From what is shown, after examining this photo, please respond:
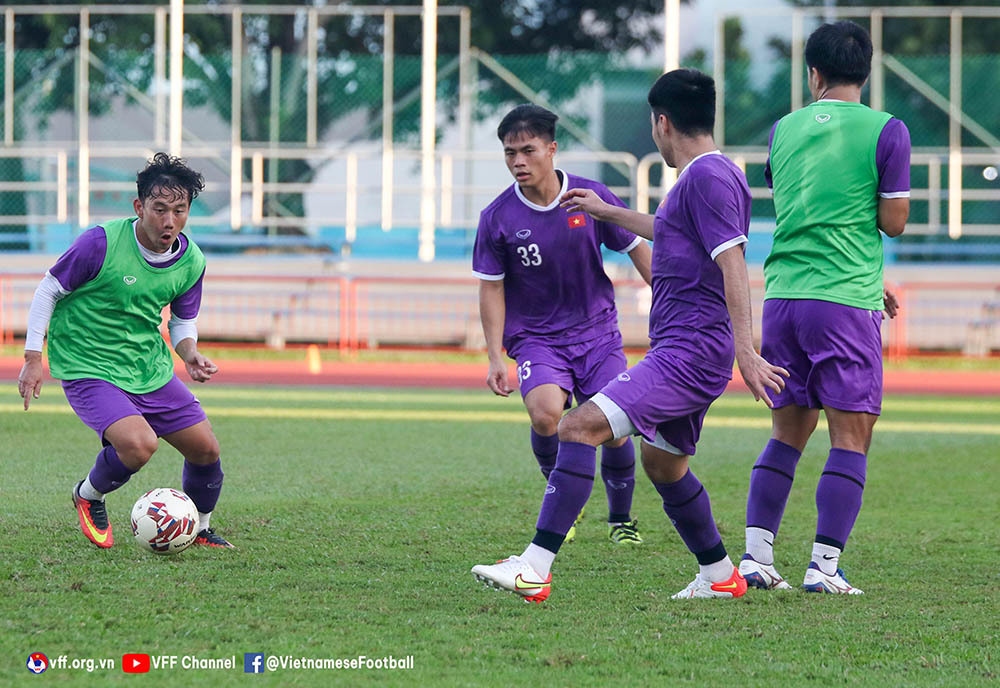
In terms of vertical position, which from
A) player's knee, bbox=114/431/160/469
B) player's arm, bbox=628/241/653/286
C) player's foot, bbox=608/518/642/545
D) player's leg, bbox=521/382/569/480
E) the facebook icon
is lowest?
player's foot, bbox=608/518/642/545

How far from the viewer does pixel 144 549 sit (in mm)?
6074

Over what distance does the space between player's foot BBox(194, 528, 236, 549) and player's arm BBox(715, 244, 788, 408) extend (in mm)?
2576

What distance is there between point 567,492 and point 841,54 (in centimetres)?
204

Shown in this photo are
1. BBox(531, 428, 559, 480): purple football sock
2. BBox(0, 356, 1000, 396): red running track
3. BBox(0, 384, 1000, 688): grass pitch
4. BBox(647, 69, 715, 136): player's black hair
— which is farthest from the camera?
BBox(0, 356, 1000, 396): red running track

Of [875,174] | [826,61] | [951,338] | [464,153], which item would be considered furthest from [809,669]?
[464,153]

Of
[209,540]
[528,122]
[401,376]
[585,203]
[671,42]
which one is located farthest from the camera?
[671,42]

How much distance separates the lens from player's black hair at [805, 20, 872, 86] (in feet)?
18.4

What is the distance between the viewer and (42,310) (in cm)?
620

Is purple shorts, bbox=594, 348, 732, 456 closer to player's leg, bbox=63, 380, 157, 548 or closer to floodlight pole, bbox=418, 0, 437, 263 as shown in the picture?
player's leg, bbox=63, 380, 157, 548

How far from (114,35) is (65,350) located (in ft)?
74.7

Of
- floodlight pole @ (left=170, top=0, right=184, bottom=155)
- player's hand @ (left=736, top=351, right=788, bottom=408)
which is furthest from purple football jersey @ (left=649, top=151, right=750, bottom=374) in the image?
floodlight pole @ (left=170, top=0, right=184, bottom=155)

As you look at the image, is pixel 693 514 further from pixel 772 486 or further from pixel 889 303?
pixel 889 303

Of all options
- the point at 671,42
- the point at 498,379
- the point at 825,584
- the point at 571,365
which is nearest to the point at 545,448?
the point at 571,365

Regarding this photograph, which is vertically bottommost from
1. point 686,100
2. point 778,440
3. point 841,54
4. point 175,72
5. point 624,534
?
point 624,534
